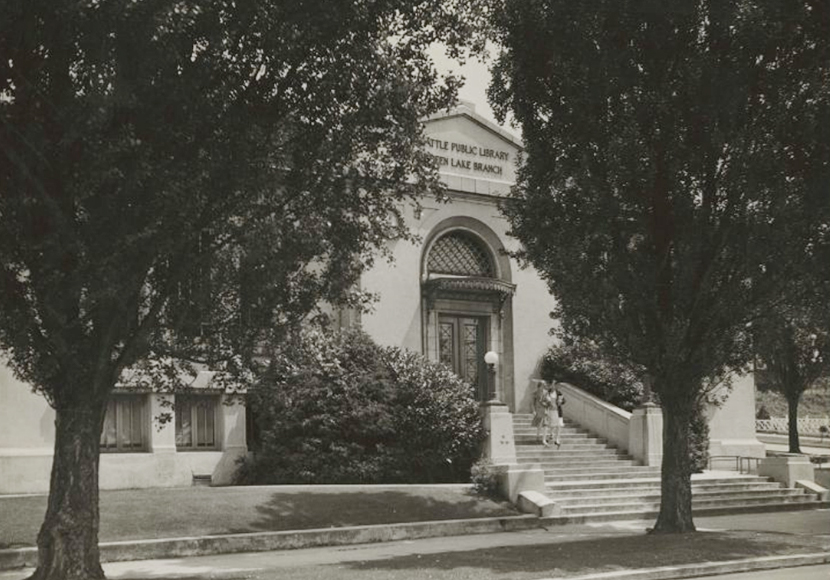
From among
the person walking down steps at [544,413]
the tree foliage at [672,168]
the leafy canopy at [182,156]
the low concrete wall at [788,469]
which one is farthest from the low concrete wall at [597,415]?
the leafy canopy at [182,156]

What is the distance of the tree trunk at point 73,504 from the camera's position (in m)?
12.0

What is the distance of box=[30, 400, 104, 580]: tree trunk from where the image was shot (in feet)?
39.3

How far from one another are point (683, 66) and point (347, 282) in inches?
246

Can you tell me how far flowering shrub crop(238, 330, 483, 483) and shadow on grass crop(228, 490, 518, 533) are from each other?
6.02ft

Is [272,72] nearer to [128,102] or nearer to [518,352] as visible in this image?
[128,102]

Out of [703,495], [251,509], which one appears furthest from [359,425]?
[703,495]

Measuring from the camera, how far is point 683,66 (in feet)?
53.4

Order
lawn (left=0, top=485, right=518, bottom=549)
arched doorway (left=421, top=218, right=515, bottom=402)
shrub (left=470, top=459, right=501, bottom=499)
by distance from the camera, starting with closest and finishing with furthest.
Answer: lawn (left=0, top=485, right=518, bottom=549) → shrub (left=470, top=459, right=501, bottom=499) → arched doorway (left=421, top=218, right=515, bottom=402)

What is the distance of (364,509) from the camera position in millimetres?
18609

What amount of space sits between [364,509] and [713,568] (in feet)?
22.3

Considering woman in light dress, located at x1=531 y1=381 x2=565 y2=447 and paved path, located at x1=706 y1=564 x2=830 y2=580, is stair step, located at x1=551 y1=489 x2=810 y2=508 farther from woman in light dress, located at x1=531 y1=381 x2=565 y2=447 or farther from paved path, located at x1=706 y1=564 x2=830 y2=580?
paved path, located at x1=706 y1=564 x2=830 y2=580

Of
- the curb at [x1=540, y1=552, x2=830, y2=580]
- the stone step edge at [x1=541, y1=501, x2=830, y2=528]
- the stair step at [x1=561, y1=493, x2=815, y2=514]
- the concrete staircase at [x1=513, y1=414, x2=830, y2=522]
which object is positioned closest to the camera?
the curb at [x1=540, y1=552, x2=830, y2=580]

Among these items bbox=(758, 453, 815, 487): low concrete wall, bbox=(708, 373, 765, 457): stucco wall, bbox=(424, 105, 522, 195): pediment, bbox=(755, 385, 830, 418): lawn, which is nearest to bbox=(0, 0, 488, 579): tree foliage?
bbox=(424, 105, 522, 195): pediment

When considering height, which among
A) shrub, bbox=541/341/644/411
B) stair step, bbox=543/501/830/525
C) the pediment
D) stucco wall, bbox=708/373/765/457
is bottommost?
stair step, bbox=543/501/830/525
